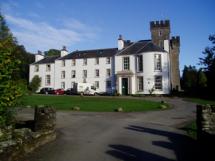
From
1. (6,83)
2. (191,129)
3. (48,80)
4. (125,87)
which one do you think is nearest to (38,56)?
(48,80)

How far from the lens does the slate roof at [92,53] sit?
207ft

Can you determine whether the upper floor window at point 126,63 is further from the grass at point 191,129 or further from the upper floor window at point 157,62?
the grass at point 191,129

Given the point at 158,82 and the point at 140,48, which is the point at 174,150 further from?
the point at 140,48

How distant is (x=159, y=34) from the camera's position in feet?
207

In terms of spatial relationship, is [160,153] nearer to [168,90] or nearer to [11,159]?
[11,159]

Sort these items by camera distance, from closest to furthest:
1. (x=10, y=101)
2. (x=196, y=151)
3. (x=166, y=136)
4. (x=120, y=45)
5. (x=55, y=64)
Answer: (x=10, y=101), (x=196, y=151), (x=166, y=136), (x=120, y=45), (x=55, y=64)

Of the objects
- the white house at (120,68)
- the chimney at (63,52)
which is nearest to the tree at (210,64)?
the white house at (120,68)

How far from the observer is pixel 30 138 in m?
11.8

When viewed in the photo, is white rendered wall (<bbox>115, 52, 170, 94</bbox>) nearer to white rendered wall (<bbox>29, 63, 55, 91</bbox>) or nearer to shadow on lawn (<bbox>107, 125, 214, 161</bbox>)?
white rendered wall (<bbox>29, 63, 55, 91</bbox>)

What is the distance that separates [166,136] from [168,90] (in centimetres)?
3763

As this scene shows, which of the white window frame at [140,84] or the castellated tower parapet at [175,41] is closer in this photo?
the white window frame at [140,84]

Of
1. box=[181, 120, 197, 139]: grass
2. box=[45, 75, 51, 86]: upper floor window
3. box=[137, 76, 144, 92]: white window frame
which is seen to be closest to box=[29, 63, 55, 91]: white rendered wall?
box=[45, 75, 51, 86]: upper floor window

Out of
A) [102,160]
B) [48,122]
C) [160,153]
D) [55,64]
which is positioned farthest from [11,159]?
[55,64]

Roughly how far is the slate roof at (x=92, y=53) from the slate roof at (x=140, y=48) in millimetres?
3449
